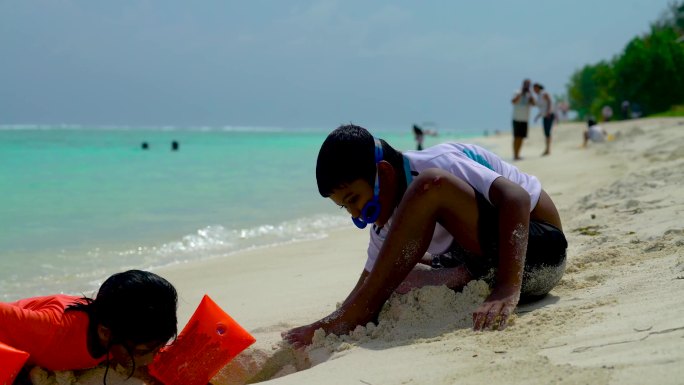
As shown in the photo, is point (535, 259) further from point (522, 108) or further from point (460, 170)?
point (522, 108)

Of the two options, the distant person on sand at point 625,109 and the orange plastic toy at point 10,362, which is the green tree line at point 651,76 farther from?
the orange plastic toy at point 10,362

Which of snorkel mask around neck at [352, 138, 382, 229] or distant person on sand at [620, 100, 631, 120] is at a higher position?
snorkel mask around neck at [352, 138, 382, 229]

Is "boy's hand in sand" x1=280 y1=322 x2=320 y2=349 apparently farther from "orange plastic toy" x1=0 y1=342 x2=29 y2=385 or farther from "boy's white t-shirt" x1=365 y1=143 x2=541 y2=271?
"orange plastic toy" x1=0 y1=342 x2=29 y2=385

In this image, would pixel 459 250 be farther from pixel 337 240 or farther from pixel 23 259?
pixel 23 259

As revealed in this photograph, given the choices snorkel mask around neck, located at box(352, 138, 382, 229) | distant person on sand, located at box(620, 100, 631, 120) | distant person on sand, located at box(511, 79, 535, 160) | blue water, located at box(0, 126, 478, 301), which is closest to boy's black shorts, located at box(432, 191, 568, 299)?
snorkel mask around neck, located at box(352, 138, 382, 229)

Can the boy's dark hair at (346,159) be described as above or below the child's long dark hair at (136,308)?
above

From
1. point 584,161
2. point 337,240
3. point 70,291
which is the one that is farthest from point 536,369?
point 584,161

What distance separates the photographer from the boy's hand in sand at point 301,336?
2543mm

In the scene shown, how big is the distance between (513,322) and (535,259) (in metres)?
0.34

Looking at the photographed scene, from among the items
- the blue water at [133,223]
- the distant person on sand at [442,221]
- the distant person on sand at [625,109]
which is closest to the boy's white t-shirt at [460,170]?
the distant person on sand at [442,221]

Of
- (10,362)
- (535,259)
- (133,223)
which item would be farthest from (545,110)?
(10,362)

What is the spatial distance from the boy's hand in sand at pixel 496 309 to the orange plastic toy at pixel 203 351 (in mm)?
786

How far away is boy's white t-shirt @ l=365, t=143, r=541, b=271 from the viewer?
8.14 ft

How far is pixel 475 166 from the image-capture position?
2.52 m
